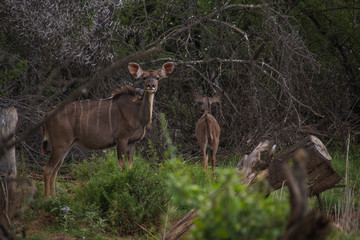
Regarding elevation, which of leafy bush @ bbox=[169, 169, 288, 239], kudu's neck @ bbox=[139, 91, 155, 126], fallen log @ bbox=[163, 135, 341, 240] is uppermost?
leafy bush @ bbox=[169, 169, 288, 239]

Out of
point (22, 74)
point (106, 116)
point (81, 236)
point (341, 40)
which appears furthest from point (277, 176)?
point (341, 40)

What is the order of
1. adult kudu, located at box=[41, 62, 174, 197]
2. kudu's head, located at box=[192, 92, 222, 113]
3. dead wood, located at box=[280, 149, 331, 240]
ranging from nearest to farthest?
dead wood, located at box=[280, 149, 331, 240] → adult kudu, located at box=[41, 62, 174, 197] → kudu's head, located at box=[192, 92, 222, 113]

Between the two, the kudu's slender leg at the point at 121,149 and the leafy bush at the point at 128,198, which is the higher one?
the leafy bush at the point at 128,198

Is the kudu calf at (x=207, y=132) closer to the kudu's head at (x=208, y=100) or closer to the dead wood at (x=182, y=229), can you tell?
the kudu's head at (x=208, y=100)

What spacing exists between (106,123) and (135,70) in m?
0.79

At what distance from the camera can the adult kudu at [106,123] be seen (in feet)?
19.2

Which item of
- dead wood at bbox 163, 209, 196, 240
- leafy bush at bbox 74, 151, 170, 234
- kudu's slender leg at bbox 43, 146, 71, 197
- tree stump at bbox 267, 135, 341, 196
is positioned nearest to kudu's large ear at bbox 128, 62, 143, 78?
kudu's slender leg at bbox 43, 146, 71, 197

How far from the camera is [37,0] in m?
6.79

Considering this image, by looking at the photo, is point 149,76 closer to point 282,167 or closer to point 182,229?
point 282,167

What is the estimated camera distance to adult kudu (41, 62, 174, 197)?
5.86 m

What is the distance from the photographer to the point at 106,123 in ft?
20.6

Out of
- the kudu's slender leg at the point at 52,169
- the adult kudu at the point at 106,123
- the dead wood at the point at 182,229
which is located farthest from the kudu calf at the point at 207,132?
the dead wood at the point at 182,229

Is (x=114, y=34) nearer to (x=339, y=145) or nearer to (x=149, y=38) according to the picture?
(x=149, y=38)

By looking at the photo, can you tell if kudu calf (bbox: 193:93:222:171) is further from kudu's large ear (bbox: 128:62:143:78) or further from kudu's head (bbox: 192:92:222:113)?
kudu's large ear (bbox: 128:62:143:78)
